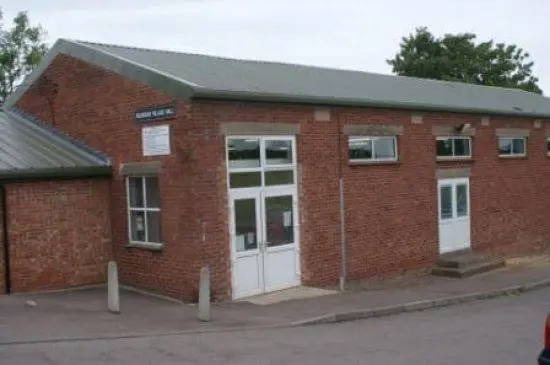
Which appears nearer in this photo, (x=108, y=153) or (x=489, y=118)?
(x=108, y=153)

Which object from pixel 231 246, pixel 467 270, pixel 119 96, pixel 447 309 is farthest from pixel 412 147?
pixel 119 96

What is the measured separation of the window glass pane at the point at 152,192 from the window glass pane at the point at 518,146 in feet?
42.4

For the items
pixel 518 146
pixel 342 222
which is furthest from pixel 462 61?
pixel 342 222

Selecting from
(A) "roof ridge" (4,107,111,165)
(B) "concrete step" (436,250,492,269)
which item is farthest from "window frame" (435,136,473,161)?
(A) "roof ridge" (4,107,111,165)

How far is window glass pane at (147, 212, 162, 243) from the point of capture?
13.6m

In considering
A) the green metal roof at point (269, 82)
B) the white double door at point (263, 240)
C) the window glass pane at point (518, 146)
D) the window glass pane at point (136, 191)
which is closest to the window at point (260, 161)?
the white double door at point (263, 240)

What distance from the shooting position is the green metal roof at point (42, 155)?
13.4 meters

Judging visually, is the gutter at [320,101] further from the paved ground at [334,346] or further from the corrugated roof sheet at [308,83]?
the paved ground at [334,346]

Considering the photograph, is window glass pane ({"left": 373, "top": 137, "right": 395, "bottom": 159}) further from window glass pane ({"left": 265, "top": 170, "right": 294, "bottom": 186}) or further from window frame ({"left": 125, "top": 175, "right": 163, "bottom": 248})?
window frame ({"left": 125, "top": 175, "right": 163, "bottom": 248})

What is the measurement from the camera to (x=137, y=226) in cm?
1418

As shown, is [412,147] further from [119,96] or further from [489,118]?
[119,96]

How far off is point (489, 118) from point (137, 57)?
10945 millimetres

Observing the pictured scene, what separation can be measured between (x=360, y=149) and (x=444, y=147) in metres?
3.84

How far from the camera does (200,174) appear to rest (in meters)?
12.6
